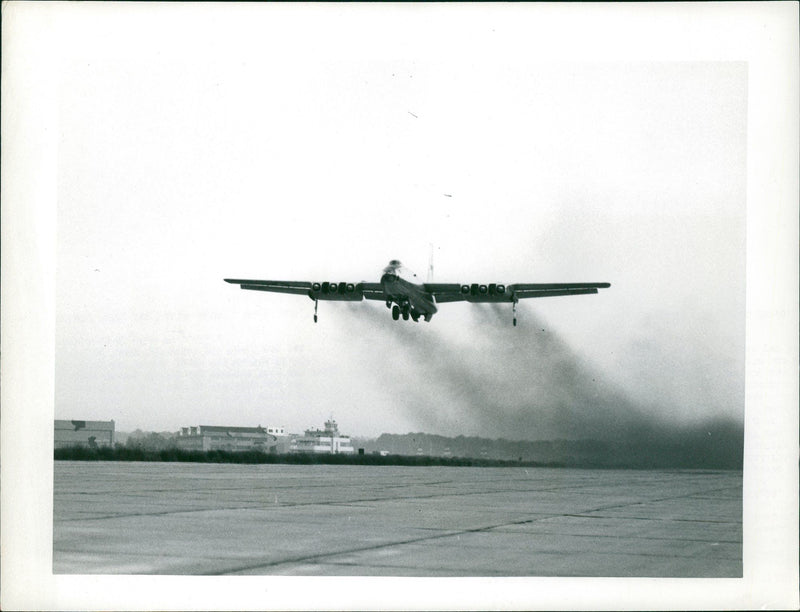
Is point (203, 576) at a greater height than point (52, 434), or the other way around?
point (52, 434)

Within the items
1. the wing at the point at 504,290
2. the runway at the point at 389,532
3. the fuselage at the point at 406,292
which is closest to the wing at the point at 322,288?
the fuselage at the point at 406,292

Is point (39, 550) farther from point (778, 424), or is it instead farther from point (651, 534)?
point (778, 424)

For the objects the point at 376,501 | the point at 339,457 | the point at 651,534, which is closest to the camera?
the point at 651,534

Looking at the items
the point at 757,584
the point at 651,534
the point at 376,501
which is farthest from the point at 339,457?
the point at 757,584

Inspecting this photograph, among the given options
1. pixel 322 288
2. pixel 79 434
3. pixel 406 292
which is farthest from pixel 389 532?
pixel 322 288

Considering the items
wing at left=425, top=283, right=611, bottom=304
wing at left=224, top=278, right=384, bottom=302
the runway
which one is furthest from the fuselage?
the runway
